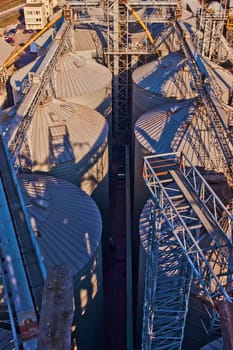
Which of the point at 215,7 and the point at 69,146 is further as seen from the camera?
the point at 215,7

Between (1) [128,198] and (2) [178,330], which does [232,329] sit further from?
(1) [128,198]

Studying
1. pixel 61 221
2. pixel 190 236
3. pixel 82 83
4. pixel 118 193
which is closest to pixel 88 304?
pixel 61 221

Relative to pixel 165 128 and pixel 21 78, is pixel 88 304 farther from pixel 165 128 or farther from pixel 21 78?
pixel 21 78

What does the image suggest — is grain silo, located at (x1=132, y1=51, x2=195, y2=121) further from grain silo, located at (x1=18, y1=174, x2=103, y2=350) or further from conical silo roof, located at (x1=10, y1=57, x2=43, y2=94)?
grain silo, located at (x1=18, y1=174, x2=103, y2=350)

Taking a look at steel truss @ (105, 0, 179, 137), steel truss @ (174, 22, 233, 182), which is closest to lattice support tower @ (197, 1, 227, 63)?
steel truss @ (105, 0, 179, 137)

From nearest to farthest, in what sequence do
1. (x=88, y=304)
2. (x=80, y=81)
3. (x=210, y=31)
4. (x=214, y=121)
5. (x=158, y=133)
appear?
(x=88, y=304), (x=214, y=121), (x=158, y=133), (x=80, y=81), (x=210, y=31)

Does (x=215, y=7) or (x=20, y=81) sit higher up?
(x=215, y=7)

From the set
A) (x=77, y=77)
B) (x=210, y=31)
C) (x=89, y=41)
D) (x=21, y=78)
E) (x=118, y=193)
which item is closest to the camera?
(x=77, y=77)
